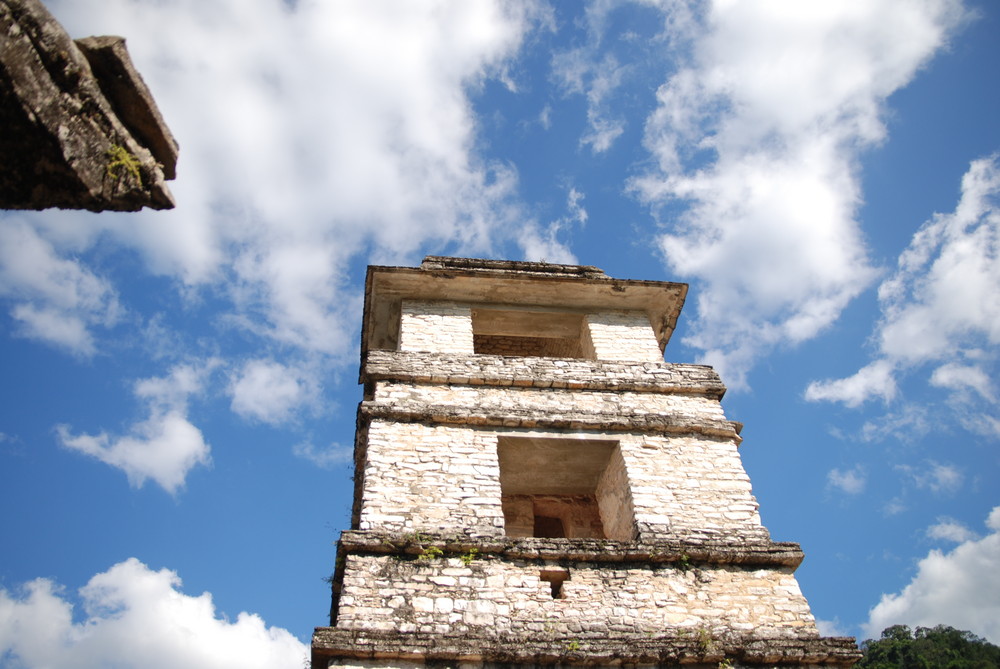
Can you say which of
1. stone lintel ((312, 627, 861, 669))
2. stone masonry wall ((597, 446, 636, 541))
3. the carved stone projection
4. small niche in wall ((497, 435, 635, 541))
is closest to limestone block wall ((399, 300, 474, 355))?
small niche in wall ((497, 435, 635, 541))

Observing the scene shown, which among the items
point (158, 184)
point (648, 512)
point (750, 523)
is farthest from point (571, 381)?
point (158, 184)

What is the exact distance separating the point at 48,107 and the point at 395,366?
6.02m

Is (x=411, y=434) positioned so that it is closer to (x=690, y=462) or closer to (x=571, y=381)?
(x=571, y=381)

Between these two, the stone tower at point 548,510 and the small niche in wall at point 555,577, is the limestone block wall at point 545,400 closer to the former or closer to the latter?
the stone tower at point 548,510

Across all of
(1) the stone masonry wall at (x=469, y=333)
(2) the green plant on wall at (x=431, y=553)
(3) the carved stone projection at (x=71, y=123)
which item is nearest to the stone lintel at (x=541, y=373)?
(1) the stone masonry wall at (x=469, y=333)

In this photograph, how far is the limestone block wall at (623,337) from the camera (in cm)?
971

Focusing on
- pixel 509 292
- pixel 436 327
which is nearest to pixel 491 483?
pixel 436 327

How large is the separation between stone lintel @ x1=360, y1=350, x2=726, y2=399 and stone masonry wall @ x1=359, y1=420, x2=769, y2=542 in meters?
0.82

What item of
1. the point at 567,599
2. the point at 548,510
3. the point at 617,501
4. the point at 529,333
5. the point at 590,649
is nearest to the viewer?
the point at 590,649

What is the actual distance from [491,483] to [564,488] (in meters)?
2.14

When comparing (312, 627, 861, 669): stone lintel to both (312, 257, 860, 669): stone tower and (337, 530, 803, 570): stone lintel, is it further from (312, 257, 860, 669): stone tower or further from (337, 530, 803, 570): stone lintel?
(337, 530, 803, 570): stone lintel

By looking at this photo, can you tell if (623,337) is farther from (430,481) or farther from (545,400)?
(430,481)

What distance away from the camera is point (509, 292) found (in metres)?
10.6

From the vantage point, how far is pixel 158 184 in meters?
2.74
